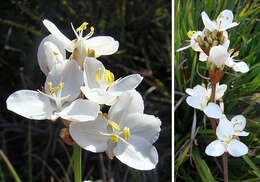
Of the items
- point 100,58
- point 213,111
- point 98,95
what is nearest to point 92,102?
point 98,95

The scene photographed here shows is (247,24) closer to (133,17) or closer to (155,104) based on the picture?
(155,104)

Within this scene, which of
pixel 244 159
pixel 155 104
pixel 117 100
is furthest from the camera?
pixel 155 104

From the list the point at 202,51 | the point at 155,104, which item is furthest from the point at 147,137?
the point at 155,104

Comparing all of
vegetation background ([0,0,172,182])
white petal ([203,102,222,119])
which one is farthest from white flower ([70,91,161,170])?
vegetation background ([0,0,172,182])

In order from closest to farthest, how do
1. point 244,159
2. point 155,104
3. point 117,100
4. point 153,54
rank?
point 117,100 → point 244,159 → point 155,104 → point 153,54

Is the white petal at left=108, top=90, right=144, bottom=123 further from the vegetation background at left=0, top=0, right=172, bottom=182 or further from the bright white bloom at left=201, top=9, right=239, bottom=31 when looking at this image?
the vegetation background at left=0, top=0, right=172, bottom=182

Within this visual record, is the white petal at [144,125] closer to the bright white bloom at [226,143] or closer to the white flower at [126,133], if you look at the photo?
the white flower at [126,133]
